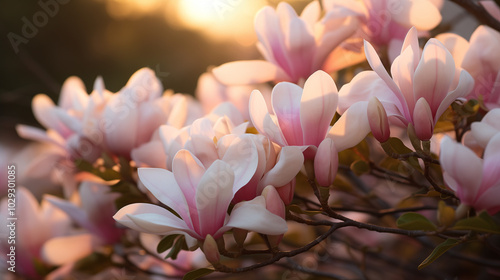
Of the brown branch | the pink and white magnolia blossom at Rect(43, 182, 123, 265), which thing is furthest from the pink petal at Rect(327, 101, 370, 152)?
the pink and white magnolia blossom at Rect(43, 182, 123, 265)

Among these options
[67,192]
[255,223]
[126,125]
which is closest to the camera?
[255,223]

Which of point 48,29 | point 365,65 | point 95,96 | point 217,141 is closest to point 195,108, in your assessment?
point 95,96

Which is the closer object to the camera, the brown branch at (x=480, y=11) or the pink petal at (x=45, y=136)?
the brown branch at (x=480, y=11)

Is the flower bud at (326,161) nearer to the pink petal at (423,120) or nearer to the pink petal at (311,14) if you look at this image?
the pink petal at (423,120)

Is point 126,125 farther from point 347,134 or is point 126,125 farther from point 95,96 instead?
point 347,134

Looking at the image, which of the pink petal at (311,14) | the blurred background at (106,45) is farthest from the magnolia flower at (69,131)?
the blurred background at (106,45)

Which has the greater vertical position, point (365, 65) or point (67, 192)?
point (365, 65)
